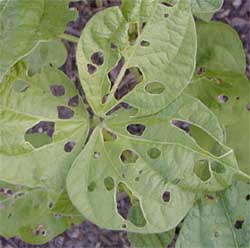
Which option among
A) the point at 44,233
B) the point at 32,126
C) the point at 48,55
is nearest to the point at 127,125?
the point at 32,126

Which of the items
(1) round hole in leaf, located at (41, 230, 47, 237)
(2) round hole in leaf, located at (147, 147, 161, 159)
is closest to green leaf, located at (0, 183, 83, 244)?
(1) round hole in leaf, located at (41, 230, 47, 237)

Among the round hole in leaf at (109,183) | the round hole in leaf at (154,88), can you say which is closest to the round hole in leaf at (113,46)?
the round hole in leaf at (154,88)

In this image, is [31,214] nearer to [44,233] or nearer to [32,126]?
[44,233]

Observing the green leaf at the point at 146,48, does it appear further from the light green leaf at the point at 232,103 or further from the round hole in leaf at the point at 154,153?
the light green leaf at the point at 232,103

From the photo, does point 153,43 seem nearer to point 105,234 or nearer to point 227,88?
point 227,88

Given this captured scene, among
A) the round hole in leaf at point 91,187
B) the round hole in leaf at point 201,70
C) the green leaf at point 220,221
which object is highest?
the round hole in leaf at point 201,70

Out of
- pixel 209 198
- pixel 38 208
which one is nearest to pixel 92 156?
pixel 209 198
